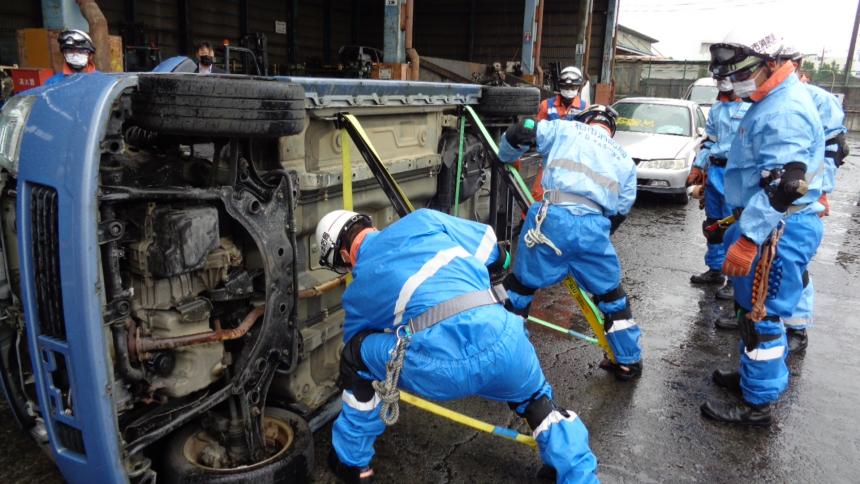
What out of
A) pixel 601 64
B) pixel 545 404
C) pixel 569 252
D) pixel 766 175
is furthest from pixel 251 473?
pixel 601 64

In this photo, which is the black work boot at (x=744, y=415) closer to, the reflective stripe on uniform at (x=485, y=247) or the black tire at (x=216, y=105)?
the reflective stripe on uniform at (x=485, y=247)

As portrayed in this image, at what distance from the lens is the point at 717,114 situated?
5.66m

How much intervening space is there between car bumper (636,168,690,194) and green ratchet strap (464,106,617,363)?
5403mm

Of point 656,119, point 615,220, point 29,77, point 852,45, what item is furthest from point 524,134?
point 852,45

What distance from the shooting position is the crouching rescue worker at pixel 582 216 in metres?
3.35

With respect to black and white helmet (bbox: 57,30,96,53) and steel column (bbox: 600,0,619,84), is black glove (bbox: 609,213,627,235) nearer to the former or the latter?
black and white helmet (bbox: 57,30,96,53)

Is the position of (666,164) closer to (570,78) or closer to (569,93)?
(569,93)

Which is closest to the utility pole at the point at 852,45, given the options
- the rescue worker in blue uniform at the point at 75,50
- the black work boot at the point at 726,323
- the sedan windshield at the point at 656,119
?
the sedan windshield at the point at 656,119

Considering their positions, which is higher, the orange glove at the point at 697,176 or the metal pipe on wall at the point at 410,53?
the metal pipe on wall at the point at 410,53

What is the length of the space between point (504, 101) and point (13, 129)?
9.46ft

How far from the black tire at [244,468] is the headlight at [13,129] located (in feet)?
3.90

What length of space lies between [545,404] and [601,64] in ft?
53.7

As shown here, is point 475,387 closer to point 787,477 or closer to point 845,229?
point 787,477

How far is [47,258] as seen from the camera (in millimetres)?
1982
